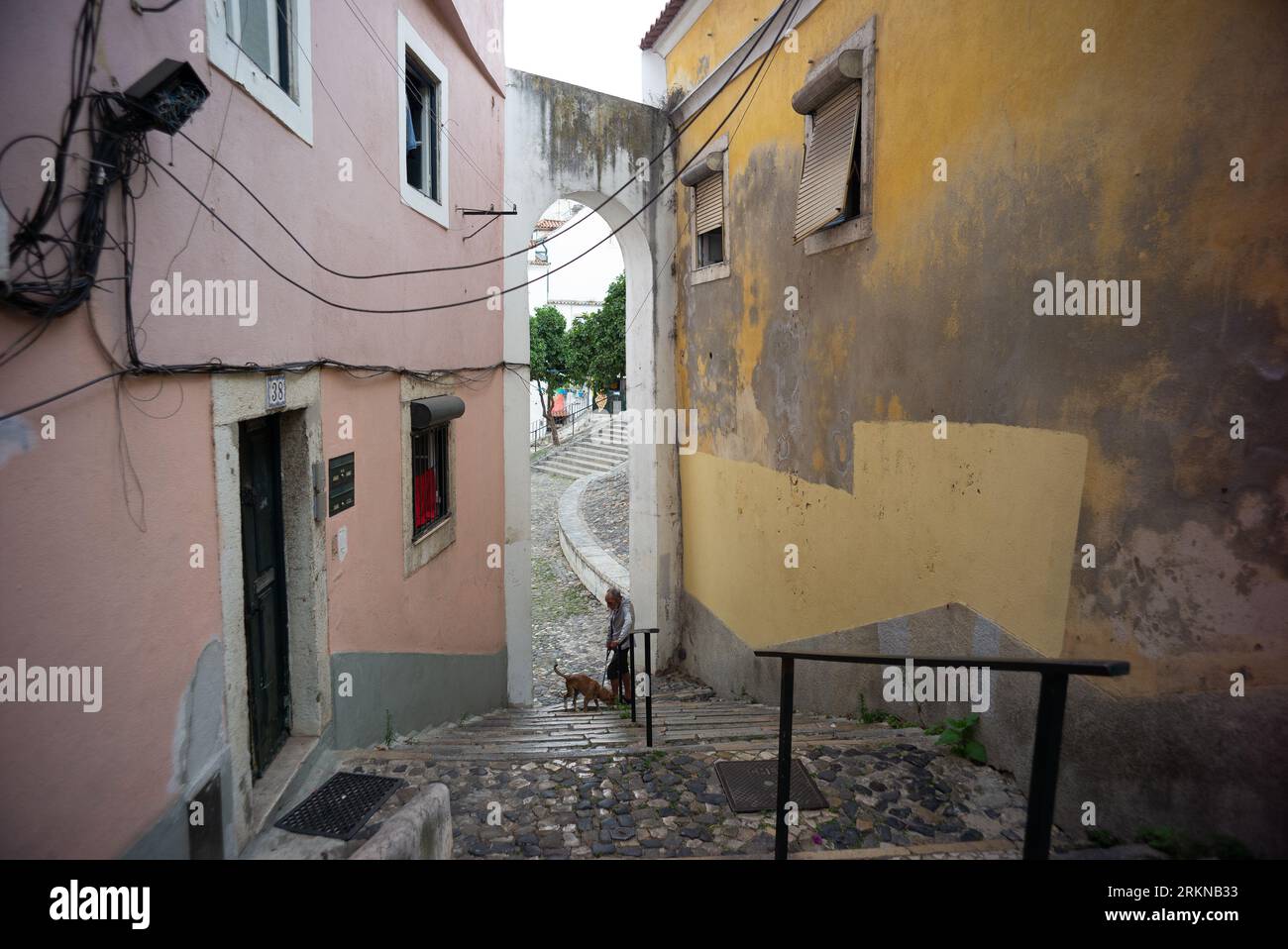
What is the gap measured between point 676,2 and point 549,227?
108ft

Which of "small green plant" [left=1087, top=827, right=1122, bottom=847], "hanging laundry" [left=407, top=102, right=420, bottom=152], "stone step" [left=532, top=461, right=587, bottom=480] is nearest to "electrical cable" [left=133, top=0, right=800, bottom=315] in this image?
"hanging laundry" [left=407, top=102, right=420, bottom=152]

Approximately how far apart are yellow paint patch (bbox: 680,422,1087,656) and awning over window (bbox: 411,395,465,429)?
3.21 meters

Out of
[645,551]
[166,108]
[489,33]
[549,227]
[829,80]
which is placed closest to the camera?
[166,108]

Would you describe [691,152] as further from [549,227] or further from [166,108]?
[549,227]

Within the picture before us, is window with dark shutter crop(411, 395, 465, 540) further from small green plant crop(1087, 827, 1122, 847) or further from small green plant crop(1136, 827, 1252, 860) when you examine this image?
small green plant crop(1136, 827, 1252, 860)

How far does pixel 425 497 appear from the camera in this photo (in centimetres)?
732

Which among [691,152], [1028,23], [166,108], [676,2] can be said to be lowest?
[166,108]

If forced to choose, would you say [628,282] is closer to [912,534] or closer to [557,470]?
[912,534]

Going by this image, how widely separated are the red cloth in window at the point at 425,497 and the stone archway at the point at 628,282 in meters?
2.02

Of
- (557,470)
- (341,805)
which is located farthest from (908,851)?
(557,470)

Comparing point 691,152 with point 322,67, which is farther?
point 691,152

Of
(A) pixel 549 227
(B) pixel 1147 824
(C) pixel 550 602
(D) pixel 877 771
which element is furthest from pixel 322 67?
(A) pixel 549 227

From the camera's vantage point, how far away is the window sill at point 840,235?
614 cm

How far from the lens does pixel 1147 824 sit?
147 inches
